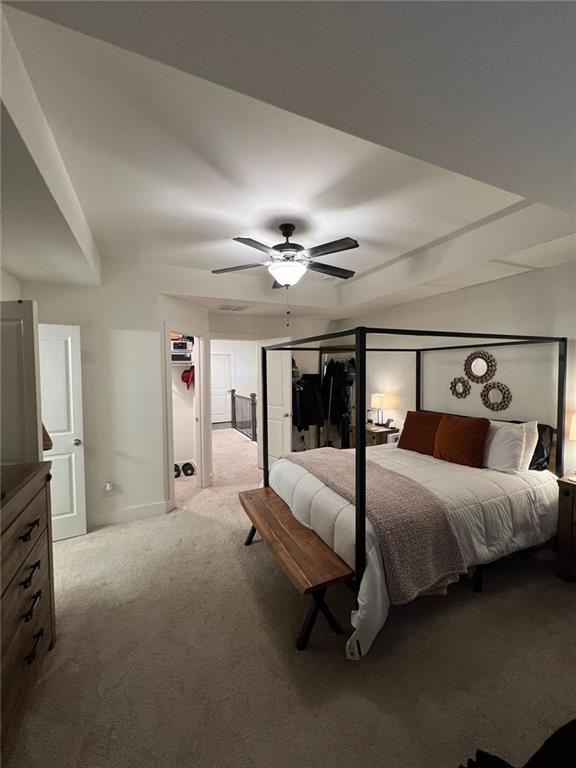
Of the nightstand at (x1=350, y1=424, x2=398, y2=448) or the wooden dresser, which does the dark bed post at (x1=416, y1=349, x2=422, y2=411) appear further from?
the wooden dresser

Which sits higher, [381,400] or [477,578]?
[381,400]

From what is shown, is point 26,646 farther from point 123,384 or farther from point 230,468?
point 230,468

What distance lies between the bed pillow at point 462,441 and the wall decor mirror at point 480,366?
563 mm

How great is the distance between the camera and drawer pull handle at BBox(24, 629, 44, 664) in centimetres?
153

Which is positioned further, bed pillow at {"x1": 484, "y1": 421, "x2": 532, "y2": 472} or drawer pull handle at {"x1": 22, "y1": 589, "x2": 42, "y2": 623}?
bed pillow at {"x1": 484, "y1": 421, "x2": 532, "y2": 472}

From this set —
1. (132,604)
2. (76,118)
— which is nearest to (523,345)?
(76,118)

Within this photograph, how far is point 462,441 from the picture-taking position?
2.97 meters

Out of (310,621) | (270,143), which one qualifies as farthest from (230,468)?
(270,143)

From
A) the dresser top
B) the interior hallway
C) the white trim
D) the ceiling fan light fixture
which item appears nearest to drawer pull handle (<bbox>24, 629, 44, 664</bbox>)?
the dresser top

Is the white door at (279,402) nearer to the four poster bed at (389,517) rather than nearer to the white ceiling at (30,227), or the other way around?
the four poster bed at (389,517)

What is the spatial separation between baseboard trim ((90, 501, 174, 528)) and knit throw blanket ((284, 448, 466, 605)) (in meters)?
2.14

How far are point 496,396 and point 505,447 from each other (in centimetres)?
69

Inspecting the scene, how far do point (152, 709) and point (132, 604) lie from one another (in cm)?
80

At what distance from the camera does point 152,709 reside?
1.51 meters
